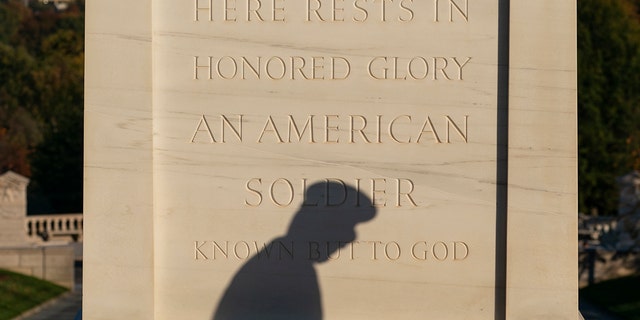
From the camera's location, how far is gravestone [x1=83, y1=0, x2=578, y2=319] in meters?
13.6

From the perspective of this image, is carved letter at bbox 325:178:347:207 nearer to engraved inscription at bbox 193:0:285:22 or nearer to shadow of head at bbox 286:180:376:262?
shadow of head at bbox 286:180:376:262

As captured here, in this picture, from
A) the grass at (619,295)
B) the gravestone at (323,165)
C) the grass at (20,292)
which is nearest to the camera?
the gravestone at (323,165)

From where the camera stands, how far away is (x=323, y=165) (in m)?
13.7

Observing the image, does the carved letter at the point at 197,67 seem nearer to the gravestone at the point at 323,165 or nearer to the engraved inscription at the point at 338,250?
the gravestone at the point at 323,165

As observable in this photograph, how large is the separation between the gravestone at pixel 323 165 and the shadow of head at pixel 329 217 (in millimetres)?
14

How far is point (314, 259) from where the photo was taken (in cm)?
→ 1384

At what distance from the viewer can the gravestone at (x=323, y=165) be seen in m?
13.6

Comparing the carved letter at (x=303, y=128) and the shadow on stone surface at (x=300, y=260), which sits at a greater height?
the carved letter at (x=303, y=128)

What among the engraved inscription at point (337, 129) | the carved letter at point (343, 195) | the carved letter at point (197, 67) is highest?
the carved letter at point (197, 67)

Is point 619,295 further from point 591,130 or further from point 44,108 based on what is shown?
point 44,108

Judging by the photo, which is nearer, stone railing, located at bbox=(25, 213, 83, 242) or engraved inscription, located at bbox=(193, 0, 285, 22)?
engraved inscription, located at bbox=(193, 0, 285, 22)

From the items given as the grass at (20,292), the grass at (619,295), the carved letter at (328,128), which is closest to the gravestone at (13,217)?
the grass at (20,292)

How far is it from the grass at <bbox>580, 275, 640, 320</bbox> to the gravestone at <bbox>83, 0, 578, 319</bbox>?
50.8 ft

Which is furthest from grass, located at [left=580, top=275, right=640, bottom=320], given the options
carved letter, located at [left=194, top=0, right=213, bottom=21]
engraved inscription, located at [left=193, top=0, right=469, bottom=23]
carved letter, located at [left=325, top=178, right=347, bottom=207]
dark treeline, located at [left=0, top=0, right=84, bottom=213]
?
dark treeline, located at [left=0, top=0, right=84, bottom=213]
